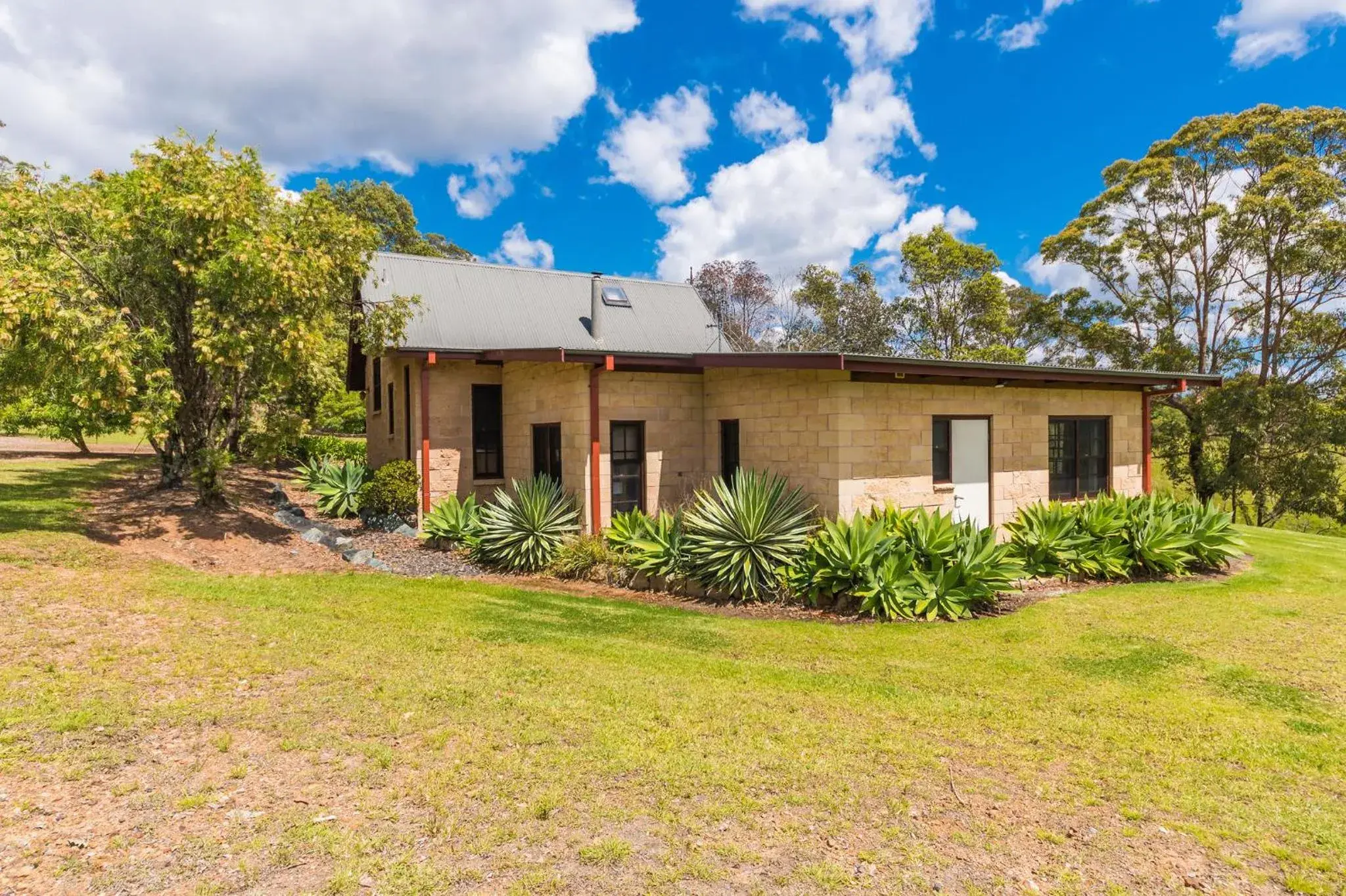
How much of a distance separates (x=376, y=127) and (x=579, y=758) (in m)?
16.4

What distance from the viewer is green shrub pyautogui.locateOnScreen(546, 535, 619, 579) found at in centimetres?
1080

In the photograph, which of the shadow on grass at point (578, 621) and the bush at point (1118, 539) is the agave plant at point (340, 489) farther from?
the bush at point (1118, 539)

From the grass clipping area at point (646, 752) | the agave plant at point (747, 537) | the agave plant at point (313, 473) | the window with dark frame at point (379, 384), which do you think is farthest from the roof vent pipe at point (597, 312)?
the grass clipping area at point (646, 752)

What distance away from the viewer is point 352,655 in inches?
242

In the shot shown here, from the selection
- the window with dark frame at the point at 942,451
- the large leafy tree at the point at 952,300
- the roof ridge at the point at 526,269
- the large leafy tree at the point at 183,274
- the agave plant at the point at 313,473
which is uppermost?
the large leafy tree at the point at 952,300

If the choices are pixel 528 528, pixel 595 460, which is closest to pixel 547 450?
pixel 595 460

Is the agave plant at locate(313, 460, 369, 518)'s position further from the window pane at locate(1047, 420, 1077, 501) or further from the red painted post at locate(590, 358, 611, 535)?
the window pane at locate(1047, 420, 1077, 501)

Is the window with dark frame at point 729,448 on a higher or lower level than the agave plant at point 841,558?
higher

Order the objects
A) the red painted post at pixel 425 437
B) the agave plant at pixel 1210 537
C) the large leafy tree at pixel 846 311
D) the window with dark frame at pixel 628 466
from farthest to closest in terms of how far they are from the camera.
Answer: the large leafy tree at pixel 846 311, the red painted post at pixel 425 437, the window with dark frame at pixel 628 466, the agave plant at pixel 1210 537

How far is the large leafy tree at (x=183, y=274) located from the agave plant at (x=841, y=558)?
8.34m

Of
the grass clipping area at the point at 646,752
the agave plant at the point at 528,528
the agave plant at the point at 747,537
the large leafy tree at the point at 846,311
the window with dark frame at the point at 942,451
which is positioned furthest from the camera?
the large leafy tree at the point at 846,311

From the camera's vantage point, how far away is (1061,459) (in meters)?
12.4

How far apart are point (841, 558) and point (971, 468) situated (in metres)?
3.91

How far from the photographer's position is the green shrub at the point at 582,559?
35.4ft
